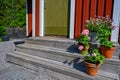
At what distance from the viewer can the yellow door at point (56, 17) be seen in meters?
4.07

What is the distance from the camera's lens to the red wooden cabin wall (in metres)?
3.41

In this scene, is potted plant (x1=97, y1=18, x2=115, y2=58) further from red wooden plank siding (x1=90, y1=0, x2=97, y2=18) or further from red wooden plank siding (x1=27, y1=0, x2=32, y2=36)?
red wooden plank siding (x1=27, y1=0, x2=32, y2=36)

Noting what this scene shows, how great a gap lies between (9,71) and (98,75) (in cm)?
180

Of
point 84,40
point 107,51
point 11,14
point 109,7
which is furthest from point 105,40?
point 11,14

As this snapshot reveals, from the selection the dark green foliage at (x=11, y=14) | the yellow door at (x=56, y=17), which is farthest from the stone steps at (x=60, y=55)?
the dark green foliage at (x=11, y=14)

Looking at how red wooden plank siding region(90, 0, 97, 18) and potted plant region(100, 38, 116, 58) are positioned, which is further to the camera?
red wooden plank siding region(90, 0, 97, 18)

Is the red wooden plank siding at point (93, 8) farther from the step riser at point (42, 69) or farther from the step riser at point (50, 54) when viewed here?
the step riser at point (42, 69)

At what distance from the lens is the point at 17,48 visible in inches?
161

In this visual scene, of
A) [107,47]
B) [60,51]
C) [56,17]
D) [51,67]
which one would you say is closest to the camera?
[107,47]

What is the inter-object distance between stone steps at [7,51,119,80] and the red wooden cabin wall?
3.48 feet

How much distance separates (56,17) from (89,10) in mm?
984

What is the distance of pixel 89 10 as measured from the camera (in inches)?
143

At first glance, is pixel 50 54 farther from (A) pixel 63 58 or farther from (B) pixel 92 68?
(B) pixel 92 68

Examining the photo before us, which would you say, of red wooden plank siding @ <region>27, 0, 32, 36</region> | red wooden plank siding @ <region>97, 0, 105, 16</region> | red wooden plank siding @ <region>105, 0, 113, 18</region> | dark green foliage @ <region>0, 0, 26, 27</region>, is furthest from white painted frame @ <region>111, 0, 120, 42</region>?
dark green foliage @ <region>0, 0, 26, 27</region>
